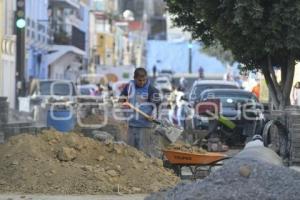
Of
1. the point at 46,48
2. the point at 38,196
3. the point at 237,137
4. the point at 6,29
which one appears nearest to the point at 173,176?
the point at 38,196

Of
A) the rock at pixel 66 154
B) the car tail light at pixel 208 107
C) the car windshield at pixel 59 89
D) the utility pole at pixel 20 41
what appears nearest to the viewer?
the rock at pixel 66 154

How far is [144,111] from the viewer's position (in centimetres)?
1100

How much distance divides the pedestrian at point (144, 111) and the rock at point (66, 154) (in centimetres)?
104

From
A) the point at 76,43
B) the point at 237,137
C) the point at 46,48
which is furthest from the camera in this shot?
the point at 76,43

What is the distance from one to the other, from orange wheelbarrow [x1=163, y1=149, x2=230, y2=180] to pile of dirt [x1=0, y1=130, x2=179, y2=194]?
0.20 m

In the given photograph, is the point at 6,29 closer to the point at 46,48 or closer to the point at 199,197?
the point at 46,48

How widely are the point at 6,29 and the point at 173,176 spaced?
2249 centimetres

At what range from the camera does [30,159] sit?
10156mm

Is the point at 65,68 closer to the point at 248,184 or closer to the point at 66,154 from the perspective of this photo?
the point at 66,154

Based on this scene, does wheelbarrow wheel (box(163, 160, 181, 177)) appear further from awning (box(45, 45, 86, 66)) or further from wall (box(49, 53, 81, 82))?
wall (box(49, 53, 81, 82))

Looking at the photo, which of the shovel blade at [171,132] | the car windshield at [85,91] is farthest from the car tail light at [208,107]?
the car windshield at [85,91]

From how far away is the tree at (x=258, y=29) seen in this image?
13406 millimetres

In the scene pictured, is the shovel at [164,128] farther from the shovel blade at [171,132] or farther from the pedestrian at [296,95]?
the pedestrian at [296,95]

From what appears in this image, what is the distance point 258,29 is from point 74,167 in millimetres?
5244
